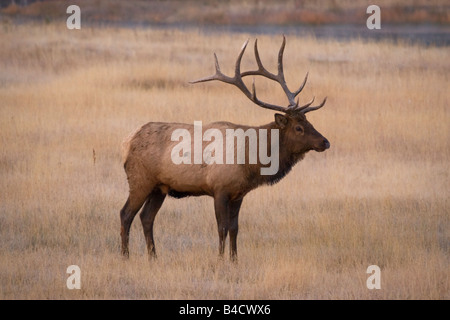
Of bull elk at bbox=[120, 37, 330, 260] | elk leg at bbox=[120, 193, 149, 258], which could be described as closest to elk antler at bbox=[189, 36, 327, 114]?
bull elk at bbox=[120, 37, 330, 260]

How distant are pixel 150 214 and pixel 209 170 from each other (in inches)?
38.5

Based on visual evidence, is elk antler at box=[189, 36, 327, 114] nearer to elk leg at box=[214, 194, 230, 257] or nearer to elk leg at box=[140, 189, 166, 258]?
elk leg at box=[214, 194, 230, 257]

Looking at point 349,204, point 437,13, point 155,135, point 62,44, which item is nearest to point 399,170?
point 349,204

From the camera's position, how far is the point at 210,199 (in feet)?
42.1

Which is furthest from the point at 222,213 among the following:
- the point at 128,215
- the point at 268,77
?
the point at 268,77

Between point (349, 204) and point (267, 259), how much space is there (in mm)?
2829

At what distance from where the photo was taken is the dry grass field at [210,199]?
9500mm

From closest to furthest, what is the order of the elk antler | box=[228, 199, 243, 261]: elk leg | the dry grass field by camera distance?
the dry grass field → box=[228, 199, 243, 261]: elk leg → the elk antler

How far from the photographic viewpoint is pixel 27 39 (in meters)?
24.3

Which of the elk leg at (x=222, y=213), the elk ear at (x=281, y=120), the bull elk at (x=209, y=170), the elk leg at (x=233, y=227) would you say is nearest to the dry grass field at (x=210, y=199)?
the elk leg at (x=233, y=227)

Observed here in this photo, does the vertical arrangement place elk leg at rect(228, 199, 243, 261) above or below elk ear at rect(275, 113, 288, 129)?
below

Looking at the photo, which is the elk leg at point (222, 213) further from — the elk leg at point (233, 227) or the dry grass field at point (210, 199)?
the dry grass field at point (210, 199)

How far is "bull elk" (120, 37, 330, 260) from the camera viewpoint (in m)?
10.0

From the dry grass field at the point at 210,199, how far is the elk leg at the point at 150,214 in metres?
0.17
